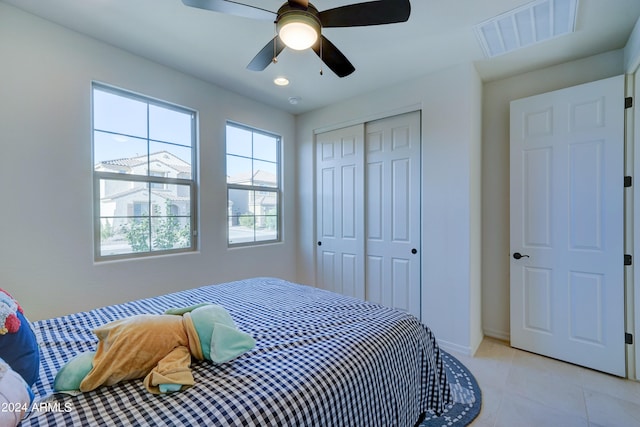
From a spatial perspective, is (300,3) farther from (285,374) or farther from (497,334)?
(497,334)

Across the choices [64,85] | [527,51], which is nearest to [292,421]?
[64,85]

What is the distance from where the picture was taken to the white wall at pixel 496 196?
8.91 feet

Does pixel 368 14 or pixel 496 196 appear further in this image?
pixel 496 196

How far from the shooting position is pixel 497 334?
9.12 ft

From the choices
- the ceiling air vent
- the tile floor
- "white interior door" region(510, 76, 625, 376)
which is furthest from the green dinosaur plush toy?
"white interior door" region(510, 76, 625, 376)

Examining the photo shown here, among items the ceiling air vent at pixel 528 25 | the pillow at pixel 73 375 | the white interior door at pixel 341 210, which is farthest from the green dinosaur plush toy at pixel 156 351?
the ceiling air vent at pixel 528 25

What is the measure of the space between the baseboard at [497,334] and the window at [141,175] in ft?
10.3

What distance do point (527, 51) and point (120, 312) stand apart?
11.3ft

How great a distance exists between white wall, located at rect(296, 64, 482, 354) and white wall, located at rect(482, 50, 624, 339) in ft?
0.55

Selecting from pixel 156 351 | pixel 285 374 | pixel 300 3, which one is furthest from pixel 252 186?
pixel 285 374

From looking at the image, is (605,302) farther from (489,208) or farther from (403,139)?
(403,139)

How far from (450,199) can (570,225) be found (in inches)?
37.7

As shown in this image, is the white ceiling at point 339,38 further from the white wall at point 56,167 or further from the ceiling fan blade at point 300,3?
the ceiling fan blade at point 300,3

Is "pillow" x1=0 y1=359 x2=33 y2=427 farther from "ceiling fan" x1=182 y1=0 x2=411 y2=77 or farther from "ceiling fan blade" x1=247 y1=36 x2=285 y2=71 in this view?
"ceiling fan blade" x1=247 y1=36 x2=285 y2=71
